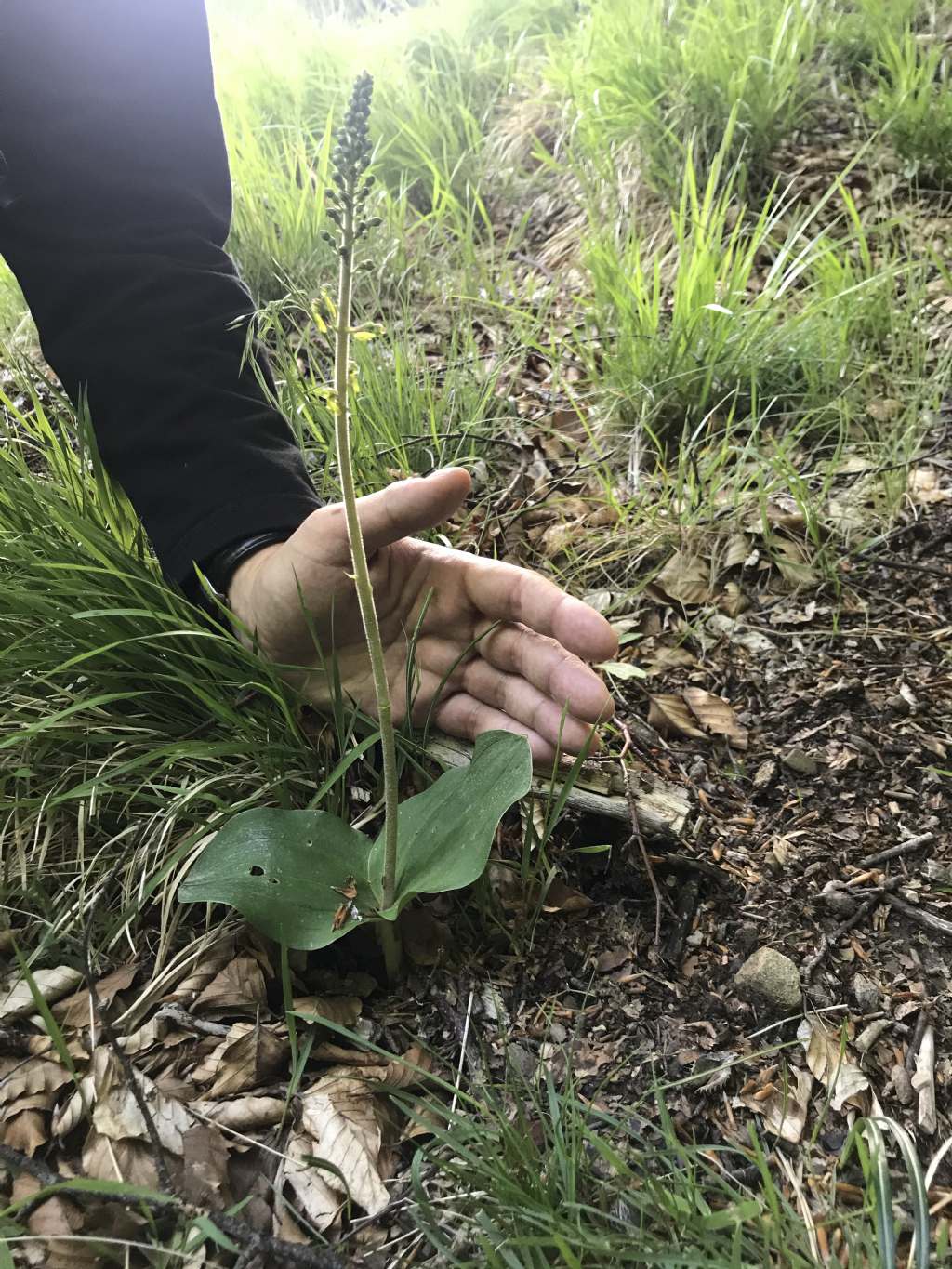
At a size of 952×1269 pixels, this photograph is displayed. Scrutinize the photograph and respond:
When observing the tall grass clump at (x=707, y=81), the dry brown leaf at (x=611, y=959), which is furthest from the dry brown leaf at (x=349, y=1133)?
the tall grass clump at (x=707, y=81)

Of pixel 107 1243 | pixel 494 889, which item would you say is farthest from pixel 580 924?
pixel 107 1243

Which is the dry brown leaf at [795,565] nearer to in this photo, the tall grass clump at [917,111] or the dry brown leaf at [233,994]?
the dry brown leaf at [233,994]

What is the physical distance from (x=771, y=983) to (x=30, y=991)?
1079 mm

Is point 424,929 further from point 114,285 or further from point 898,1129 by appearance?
point 114,285

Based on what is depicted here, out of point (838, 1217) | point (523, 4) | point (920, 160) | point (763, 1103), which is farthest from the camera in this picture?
point (523, 4)

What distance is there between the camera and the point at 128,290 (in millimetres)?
1622

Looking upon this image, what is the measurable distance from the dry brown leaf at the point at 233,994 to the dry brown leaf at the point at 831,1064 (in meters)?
0.77

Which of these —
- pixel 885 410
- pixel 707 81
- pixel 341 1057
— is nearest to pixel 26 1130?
pixel 341 1057

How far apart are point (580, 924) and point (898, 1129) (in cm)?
52

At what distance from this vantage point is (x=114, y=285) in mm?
1622

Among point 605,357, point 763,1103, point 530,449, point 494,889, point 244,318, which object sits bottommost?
point 763,1103

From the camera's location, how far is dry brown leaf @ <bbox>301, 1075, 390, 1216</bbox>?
38.3 inches

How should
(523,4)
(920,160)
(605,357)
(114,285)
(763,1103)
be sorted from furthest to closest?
(523,4), (920,160), (605,357), (114,285), (763,1103)

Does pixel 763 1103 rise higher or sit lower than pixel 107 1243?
lower
